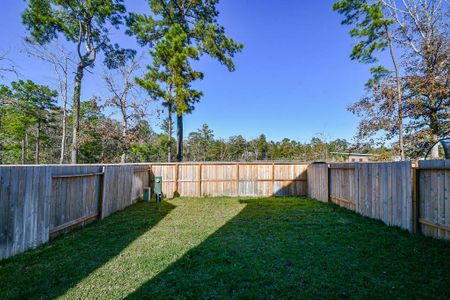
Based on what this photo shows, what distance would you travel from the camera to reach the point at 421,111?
9.69 metres

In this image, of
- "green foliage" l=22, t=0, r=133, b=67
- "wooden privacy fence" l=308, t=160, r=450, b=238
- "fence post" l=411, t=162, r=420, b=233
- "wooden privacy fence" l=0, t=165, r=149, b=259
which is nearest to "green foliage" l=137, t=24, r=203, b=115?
"green foliage" l=22, t=0, r=133, b=67

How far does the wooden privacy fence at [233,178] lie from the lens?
394 inches

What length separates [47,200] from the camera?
394 cm

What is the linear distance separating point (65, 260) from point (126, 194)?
14.7ft

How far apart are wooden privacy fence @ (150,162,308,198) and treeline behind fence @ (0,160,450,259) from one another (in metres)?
0.79

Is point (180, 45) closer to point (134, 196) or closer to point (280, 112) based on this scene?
point (134, 196)

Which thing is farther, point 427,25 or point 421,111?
point 427,25

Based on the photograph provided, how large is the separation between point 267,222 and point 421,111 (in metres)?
9.45

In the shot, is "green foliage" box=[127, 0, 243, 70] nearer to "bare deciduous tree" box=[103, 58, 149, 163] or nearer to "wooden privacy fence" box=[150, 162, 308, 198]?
"bare deciduous tree" box=[103, 58, 149, 163]

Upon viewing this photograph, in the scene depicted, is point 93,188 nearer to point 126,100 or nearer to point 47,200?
point 47,200

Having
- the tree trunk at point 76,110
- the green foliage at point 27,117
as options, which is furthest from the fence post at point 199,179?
the green foliage at point 27,117

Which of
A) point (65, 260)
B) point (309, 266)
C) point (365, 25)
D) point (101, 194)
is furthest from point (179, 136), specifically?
point (365, 25)

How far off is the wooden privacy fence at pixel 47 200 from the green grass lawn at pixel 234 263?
265 millimetres

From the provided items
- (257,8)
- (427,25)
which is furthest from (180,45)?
(427,25)
